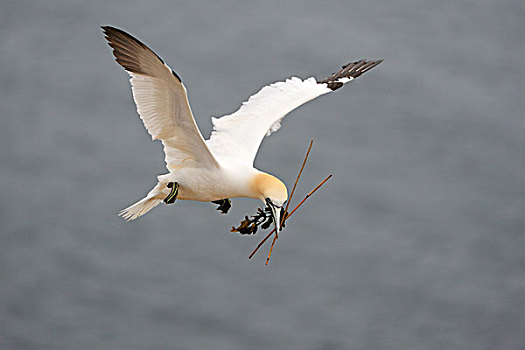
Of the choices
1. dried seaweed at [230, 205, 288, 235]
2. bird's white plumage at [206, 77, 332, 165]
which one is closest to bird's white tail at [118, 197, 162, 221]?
bird's white plumage at [206, 77, 332, 165]

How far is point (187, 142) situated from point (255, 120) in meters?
0.57

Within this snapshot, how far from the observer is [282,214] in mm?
2762

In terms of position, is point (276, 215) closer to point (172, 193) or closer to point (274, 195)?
point (274, 195)

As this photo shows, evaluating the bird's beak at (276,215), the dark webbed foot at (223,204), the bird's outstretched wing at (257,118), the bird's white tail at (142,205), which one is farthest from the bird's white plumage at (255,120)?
the bird's beak at (276,215)

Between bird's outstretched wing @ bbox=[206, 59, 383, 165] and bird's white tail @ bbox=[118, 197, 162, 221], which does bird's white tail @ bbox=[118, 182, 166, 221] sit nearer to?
bird's white tail @ bbox=[118, 197, 162, 221]

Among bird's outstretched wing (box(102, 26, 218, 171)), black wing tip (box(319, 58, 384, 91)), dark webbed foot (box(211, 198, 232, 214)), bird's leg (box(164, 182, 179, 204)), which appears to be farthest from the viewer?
black wing tip (box(319, 58, 384, 91))

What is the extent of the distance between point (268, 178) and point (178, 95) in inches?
15.3

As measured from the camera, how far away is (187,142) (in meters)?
2.92

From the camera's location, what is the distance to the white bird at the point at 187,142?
2674 millimetres

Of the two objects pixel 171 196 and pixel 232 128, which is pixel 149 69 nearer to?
pixel 171 196

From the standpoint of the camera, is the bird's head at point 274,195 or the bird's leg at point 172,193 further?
the bird's leg at point 172,193

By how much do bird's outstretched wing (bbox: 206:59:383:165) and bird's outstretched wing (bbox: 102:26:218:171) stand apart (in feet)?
0.71

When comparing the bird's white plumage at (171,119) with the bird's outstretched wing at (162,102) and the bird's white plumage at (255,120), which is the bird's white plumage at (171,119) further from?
the bird's white plumage at (255,120)

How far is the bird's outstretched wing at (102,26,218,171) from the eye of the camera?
2.65 meters
